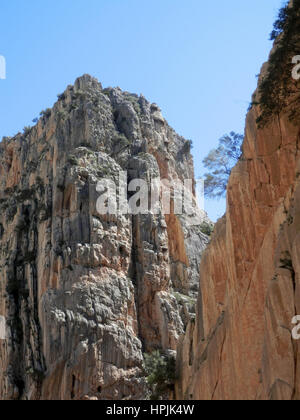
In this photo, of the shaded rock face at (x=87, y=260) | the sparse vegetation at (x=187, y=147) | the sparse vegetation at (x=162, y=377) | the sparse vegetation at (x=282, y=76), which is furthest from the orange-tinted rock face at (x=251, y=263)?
the sparse vegetation at (x=187, y=147)

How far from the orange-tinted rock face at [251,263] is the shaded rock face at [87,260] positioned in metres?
20.0

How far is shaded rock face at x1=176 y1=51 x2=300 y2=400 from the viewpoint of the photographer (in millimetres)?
25297

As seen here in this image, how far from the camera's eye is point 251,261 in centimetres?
3020

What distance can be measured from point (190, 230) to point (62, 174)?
15920 mm

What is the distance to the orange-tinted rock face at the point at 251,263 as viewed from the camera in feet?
82.2

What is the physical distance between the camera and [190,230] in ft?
237

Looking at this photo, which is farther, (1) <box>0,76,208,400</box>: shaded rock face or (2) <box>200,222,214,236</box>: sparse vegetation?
(2) <box>200,222,214,236</box>: sparse vegetation

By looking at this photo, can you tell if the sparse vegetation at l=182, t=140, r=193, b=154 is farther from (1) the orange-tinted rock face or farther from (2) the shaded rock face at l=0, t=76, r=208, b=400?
(1) the orange-tinted rock face

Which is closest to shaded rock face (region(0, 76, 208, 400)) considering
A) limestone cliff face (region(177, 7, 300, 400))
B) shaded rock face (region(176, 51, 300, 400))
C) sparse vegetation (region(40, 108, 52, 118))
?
sparse vegetation (region(40, 108, 52, 118))

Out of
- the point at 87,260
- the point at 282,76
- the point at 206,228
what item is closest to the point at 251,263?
the point at 282,76

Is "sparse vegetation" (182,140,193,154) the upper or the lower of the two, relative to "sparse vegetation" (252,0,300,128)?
upper

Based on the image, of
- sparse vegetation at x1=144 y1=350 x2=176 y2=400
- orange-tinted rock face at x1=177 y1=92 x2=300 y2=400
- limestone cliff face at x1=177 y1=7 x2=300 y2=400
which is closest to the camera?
orange-tinted rock face at x1=177 y1=92 x2=300 y2=400
